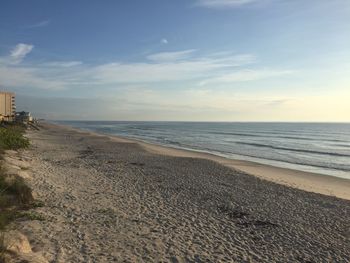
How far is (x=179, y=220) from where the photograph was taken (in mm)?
9250

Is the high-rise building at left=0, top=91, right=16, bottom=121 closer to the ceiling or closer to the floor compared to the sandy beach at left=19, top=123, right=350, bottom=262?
closer to the ceiling

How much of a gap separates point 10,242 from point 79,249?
137 cm

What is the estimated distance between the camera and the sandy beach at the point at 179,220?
7.04 meters

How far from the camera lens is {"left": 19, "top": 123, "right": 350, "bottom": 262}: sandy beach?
7.04 metres

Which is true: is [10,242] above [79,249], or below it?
above

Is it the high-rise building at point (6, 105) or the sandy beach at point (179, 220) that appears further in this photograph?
the high-rise building at point (6, 105)

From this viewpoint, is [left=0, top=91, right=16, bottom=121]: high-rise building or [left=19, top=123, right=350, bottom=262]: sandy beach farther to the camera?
[left=0, top=91, right=16, bottom=121]: high-rise building

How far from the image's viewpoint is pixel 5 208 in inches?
324

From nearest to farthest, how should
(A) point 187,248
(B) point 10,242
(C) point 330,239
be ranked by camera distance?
(B) point 10,242
(A) point 187,248
(C) point 330,239

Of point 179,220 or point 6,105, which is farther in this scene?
point 6,105

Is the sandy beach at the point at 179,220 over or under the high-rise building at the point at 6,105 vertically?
under

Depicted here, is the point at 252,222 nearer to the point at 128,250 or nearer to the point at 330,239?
the point at 330,239

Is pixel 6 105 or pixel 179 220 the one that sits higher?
pixel 6 105

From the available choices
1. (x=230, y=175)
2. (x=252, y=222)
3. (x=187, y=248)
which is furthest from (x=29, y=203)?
(x=230, y=175)
